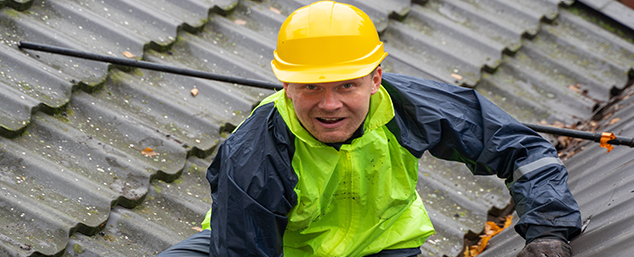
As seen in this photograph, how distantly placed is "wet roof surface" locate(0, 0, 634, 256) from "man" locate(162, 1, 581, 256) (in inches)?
13.0

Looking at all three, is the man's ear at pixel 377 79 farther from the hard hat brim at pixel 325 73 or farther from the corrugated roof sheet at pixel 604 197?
the corrugated roof sheet at pixel 604 197

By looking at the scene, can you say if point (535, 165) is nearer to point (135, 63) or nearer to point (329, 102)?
point (329, 102)

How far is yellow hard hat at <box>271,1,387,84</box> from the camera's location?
204 centimetres

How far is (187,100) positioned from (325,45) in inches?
52.4

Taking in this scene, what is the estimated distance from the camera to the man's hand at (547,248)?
77.7 inches

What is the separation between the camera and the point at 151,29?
10.9 feet

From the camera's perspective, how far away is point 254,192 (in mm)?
2045

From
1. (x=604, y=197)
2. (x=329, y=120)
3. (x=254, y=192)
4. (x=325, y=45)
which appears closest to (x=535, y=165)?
(x=604, y=197)

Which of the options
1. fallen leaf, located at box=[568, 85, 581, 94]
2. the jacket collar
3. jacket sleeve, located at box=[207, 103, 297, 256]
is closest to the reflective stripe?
the jacket collar

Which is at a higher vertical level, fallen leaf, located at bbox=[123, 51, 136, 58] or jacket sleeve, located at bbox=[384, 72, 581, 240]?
jacket sleeve, located at bbox=[384, 72, 581, 240]

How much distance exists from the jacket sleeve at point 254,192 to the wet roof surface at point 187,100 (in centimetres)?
65

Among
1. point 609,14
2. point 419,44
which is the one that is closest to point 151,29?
point 419,44

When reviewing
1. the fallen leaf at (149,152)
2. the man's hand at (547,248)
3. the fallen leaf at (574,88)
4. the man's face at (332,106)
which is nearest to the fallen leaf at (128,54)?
the fallen leaf at (149,152)

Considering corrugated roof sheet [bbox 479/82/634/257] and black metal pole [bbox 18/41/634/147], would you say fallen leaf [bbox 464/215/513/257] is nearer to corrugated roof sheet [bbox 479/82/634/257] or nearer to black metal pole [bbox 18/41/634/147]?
corrugated roof sheet [bbox 479/82/634/257]
